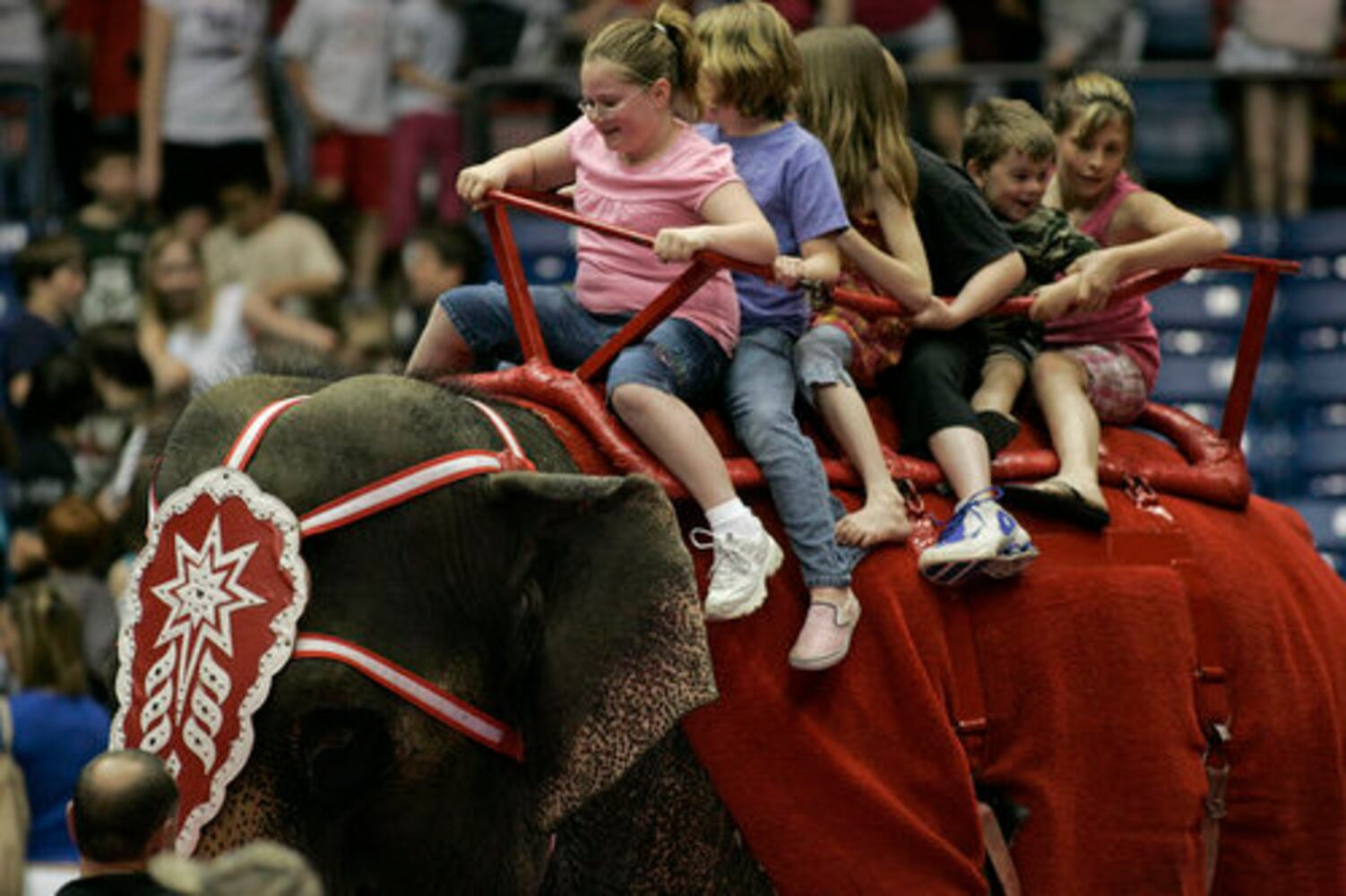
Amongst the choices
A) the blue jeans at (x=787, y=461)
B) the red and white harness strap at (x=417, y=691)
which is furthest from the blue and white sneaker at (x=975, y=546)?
the red and white harness strap at (x=417, y=691)

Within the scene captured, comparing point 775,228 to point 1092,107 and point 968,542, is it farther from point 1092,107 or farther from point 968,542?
point 1092,107

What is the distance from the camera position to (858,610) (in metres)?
4.96

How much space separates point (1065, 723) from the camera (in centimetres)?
520

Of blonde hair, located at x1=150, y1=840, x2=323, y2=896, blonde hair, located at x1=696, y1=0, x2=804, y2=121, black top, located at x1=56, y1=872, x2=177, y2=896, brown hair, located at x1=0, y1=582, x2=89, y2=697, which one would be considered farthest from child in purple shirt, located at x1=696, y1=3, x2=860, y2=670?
brown hair, located at x1=0, y1=582, x2=89, y2=697

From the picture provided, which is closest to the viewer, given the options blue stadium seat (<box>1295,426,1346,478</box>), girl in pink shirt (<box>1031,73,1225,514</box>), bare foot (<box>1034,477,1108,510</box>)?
bare foot (<box>1034,477,1108,510</box>)

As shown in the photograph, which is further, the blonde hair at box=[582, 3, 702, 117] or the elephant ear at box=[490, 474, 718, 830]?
the blonde hair at box=[582, 3, 702, 117]

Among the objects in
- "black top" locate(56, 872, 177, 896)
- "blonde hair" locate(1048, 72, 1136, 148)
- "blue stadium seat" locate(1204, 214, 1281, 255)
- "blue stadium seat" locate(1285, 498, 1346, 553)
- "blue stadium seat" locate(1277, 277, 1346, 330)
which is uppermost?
"blonde hair" locate(1048, 72, 1136, 148)

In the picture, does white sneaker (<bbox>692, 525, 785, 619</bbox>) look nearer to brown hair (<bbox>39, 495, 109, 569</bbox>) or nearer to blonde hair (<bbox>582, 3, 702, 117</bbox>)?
blonde hair (<bbox>582, 3, 702, 117</bbox>)

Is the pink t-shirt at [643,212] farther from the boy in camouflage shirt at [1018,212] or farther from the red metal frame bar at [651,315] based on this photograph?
the boy in camouflage shirt at [1018,212]

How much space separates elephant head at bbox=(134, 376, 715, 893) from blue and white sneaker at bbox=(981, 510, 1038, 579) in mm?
862

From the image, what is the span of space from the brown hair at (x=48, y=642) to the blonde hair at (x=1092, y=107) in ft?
10.8

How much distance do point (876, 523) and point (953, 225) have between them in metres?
0.84

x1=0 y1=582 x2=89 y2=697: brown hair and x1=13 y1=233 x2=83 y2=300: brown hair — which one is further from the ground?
x1=0 y1=582 x2=89 y2=697: brown hair

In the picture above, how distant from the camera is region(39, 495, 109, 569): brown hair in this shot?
8695mm
